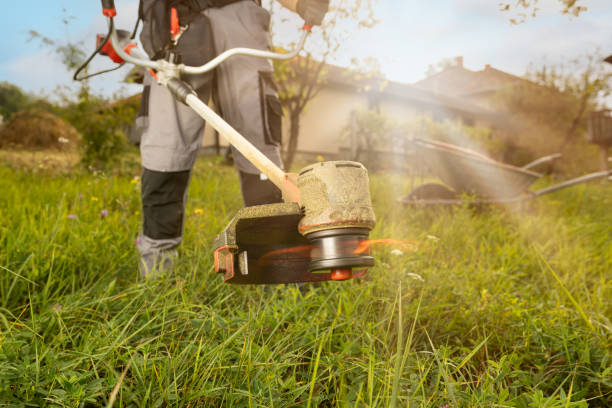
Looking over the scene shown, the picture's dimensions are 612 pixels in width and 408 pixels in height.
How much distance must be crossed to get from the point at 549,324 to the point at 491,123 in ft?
72.6

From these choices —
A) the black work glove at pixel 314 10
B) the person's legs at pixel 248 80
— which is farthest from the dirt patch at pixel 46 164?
the black work glove at pixel 314 10

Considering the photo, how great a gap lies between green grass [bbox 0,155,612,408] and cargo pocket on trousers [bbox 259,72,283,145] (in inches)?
27.9

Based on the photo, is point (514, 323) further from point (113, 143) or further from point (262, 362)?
point (113, 143)

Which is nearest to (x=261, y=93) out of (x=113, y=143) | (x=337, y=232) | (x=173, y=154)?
(x=173, y=154)

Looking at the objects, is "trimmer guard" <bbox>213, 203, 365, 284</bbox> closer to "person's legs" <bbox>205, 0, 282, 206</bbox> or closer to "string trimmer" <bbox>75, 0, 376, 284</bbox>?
"string trimmer" <bbox>75, 0, 376, 284</bbox>

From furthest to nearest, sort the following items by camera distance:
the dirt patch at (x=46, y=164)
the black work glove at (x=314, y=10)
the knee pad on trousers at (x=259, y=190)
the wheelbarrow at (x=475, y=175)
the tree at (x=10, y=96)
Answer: the tree at (x=10, y=96), the dirt patch at (x=46, y=164), the wheelbarrow at (x=475, y=175), the knee pad on trousers at (x=259, y=190), the black work glove at (x=314, y=10)

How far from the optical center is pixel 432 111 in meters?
20.4

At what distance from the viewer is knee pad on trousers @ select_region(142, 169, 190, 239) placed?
1844 millimetres

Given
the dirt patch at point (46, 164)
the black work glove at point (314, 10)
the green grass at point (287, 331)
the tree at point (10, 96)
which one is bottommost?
the green grass at point (287, 331)

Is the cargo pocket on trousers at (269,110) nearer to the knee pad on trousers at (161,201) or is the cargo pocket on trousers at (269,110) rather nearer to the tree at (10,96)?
the knee pad on trousers at (161,201)

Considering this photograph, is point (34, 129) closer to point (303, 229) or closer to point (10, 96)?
point (303, 229)

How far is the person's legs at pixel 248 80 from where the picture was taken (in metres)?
1.81

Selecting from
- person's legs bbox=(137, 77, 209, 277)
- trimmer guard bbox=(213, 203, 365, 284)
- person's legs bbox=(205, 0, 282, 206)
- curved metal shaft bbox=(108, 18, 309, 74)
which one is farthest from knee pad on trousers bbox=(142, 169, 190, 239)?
trimmer guard bbox=(213, 203, 365, 284)

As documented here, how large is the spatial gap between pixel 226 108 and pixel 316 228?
→ 1.14 metres
